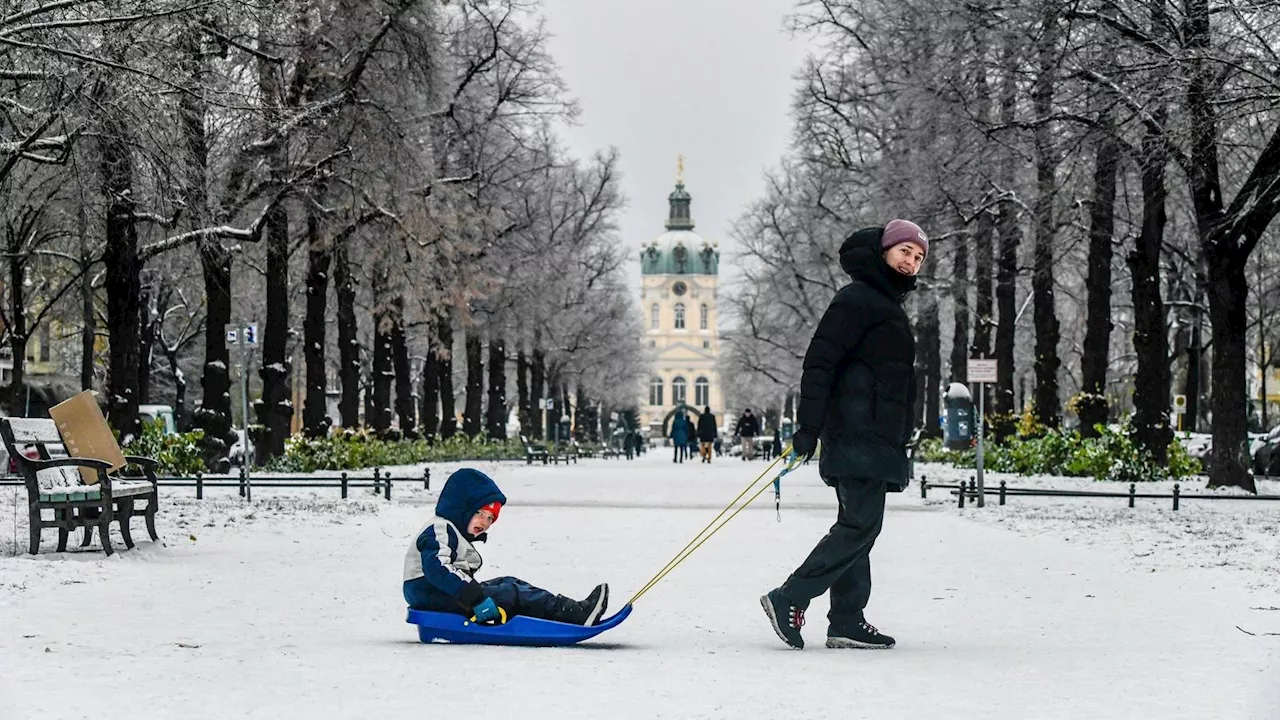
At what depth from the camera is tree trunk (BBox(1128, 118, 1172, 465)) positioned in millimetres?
25750

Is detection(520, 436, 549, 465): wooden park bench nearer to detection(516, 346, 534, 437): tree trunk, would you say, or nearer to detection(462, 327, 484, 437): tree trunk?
detection(462, 327, 484, 437): tree trunk

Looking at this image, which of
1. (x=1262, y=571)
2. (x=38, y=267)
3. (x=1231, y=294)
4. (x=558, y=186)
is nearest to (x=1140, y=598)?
(x=1262, y=571)

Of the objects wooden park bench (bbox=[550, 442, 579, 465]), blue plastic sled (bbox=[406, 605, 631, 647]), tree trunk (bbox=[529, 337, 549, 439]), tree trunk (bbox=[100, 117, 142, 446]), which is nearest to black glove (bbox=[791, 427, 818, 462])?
blue plastic sled (bbox=[406, 605, 631, 647])

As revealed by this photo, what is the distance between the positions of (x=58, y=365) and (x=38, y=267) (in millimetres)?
31880

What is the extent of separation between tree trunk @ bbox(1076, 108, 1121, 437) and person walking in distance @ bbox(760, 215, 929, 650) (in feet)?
56.8

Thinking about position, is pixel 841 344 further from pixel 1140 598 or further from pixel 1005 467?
pixel 1005 467

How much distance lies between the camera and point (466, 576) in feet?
27.3

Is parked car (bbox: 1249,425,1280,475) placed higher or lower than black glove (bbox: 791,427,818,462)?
lower

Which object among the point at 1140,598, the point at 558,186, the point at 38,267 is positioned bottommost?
the point at 1140,598

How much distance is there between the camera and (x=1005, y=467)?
3228cm

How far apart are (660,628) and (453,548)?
1.51m

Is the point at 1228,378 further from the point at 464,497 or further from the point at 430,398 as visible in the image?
the point at 430,398

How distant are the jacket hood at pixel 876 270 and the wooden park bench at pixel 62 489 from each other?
6.19m

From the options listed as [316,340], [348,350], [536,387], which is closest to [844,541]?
[316,340]
